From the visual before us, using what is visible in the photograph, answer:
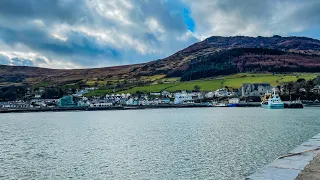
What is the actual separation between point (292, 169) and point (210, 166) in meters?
6.43

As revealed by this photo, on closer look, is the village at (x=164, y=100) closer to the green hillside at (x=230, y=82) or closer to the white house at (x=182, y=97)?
the white house at (x=182, y=97)

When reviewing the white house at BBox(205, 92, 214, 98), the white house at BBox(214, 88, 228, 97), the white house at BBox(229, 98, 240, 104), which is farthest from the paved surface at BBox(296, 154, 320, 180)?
the white house at BBox(205, 92, 214, 98)

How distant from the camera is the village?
447ft

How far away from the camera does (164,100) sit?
490 feet

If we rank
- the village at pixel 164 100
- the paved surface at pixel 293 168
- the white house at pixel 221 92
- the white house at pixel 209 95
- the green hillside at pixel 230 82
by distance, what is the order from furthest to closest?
1. the white house at pixel 209 95
2. the green hillside at pixel 230 82
3. the white house at pixel 221 92
4. the village at pixel 164 100
5. the paved surface at pixel 293 168

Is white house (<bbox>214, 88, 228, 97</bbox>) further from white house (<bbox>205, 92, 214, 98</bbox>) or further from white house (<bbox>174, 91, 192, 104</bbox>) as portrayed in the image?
white house (<bbox>174, 91, 192, 104</bbox>)

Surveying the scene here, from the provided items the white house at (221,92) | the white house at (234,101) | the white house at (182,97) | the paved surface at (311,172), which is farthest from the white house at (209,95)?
the paved surface at (311,172)

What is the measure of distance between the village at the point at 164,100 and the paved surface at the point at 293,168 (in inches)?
4566

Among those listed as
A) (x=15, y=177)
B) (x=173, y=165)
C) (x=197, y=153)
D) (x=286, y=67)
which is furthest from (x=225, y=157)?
(x=286, y=67)

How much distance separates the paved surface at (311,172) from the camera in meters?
11.3

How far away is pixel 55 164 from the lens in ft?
69.1

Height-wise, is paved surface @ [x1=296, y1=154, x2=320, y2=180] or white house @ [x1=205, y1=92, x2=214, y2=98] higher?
white house @ [x1=205, y1=92, x2=214, y2=98]

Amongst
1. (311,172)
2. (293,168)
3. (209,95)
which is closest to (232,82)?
(209,95)

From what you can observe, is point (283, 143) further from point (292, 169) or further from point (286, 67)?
point (286, 67)
